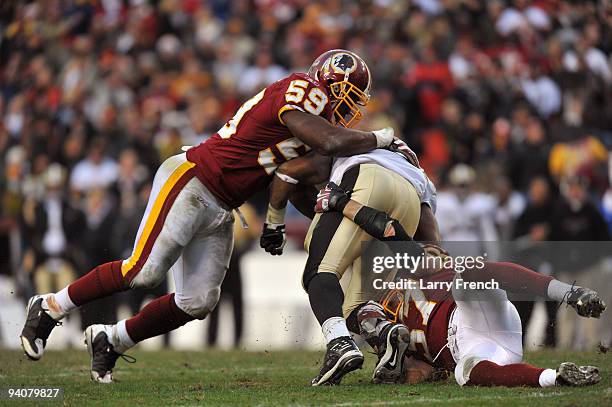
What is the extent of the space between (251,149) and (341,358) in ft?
4.11

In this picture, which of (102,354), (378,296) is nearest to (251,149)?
(378,296)

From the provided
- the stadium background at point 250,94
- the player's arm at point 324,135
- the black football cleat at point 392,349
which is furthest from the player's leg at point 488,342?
the stadium background at point 250,94

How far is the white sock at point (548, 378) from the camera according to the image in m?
4.66

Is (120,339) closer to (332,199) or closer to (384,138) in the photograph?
(332,199)

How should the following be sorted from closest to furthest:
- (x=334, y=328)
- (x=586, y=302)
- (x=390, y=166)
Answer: (x=586, y=302) → (x=334, y=328) → (x=390, y=166)

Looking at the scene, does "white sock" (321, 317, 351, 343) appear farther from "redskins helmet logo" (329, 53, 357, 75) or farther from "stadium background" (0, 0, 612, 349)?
"stadium background" (0, 0, 612, 349)

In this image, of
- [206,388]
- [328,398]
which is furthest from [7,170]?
[328,398]

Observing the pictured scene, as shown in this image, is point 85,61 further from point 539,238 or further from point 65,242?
point 539,238

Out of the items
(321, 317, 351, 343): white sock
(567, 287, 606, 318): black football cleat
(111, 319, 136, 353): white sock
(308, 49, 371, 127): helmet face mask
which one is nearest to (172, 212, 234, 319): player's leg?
(111, 319, 136, 353): white sock

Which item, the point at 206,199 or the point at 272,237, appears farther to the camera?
the point at 272,237

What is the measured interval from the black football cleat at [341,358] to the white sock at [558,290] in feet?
2.88

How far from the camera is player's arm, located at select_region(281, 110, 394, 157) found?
5219 mm

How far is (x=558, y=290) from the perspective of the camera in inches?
185

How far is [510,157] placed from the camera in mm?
11031
